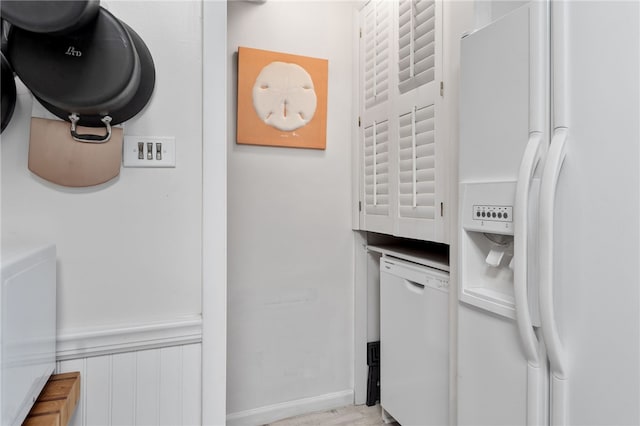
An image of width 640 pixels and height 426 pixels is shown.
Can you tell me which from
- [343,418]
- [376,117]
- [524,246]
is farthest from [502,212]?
[343,418]

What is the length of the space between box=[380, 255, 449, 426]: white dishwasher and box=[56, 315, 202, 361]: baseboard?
100 cm

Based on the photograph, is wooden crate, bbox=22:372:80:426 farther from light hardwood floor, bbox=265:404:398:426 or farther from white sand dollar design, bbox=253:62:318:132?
white sand dollar design, bbox=253:62:318:132

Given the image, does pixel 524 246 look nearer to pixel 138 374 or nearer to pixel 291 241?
pixel 138 374

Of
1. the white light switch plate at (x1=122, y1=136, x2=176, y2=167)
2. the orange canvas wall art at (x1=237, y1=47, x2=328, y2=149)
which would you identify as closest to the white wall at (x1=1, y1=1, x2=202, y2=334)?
the white light switch plate at (x1=122, y1=136, x2=176, y2=167)

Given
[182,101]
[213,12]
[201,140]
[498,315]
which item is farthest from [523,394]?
[213,12]

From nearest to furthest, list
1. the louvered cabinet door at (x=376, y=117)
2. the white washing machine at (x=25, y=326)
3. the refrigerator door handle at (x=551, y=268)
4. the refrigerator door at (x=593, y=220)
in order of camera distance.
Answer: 1. the white washing machine at (x=25, y=326)
2. the refrigerator door at (x=593, y=220)
3. the refrigerator door handle at (x=551, y=268)
4. the louvered cabinet door at (x=376, y=117)

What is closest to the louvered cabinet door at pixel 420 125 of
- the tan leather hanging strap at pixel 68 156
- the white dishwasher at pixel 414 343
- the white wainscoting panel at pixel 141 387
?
the white dishwasher at pixel 414 343

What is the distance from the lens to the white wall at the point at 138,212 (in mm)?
1114

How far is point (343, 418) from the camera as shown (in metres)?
2.23

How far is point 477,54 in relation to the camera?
130 cm

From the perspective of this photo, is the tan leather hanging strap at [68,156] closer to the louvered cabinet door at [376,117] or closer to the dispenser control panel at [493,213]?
the dispenser control panel at [493,213]

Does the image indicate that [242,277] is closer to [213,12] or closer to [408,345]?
[408,345]

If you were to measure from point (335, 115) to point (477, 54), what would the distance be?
115 centimetres

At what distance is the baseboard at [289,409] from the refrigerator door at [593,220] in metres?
1.52
